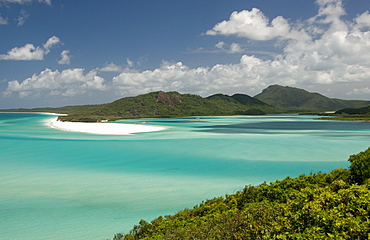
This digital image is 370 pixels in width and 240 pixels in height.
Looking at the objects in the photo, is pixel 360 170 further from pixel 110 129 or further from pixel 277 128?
pixel 110 129

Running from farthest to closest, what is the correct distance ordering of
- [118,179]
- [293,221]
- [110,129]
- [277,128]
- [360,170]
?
[277,128], [110,129], [118,179], [360,170], [293,221]

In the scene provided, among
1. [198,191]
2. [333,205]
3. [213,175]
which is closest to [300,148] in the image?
[213,175]

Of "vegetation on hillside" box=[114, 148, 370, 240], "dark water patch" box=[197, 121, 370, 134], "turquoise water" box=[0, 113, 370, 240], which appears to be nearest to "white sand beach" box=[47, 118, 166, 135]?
"dark water patch" box=[197, 121, 370, 134]

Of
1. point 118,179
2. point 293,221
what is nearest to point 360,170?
point 293,221

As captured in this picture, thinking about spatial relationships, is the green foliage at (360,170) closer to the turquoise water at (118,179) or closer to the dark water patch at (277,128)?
the turquoise water at (118,179)

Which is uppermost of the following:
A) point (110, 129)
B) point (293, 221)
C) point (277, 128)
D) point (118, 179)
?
point (293, 221)

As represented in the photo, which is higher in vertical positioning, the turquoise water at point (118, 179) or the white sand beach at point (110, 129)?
the white sand beach at point (110, 129)

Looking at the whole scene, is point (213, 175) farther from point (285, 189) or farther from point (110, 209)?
point (285, 189)

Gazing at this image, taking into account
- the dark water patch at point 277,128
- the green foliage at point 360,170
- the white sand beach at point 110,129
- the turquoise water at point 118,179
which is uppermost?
the green foliage at point 360,170

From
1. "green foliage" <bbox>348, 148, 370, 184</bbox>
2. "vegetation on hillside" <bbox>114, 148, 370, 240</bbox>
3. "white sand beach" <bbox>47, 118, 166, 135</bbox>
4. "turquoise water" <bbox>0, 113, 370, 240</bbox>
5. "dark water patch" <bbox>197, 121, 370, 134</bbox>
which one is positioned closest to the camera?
"vegetation on hillside" <bbox>114, 148, 370, 240</bbox>

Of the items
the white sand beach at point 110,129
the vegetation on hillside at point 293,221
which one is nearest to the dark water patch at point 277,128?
the white sand beach at point 110,129

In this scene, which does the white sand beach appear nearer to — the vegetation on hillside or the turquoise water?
the turquoise water

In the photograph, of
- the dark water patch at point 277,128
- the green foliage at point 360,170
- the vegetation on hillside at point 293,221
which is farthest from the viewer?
the dark water patch at point 277,128
